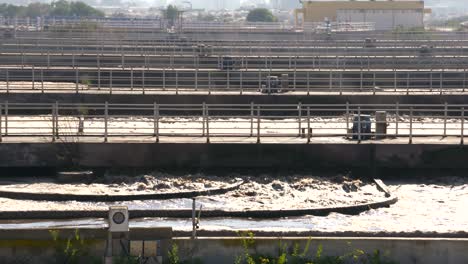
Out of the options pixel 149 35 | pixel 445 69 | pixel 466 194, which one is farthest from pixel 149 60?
pixel 466 194

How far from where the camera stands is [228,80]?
43750 mm

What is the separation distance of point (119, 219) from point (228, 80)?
947 inches

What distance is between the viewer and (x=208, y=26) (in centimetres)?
8006

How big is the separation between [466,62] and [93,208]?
28222 mm

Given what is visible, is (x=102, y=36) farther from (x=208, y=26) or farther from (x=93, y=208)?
(x=93, y=208)

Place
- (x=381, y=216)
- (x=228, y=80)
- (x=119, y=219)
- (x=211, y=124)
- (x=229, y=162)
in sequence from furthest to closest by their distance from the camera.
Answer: (x=228, y=80) < (x=211, y=124) < (x=229, y=162) < (x=381, y=216) < (x=119, y=219)

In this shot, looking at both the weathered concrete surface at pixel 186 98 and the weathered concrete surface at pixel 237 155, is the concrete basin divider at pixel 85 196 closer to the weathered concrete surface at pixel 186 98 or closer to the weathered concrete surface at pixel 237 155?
the weathered concrete surface at pixel 237 155

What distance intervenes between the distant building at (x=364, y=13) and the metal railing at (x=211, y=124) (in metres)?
51.2

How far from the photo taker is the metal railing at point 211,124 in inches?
1227

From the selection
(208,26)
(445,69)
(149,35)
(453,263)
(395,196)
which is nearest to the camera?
(453,263)

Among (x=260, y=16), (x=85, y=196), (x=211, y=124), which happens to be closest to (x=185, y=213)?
(x=85, y=196)

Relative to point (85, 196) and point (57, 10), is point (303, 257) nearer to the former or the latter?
point (85, 196)

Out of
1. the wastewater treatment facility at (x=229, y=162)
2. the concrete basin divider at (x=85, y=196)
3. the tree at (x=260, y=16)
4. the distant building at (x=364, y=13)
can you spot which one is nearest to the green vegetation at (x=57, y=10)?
the tree at (x=260, y=16)

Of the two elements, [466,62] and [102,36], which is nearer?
[466,62]
